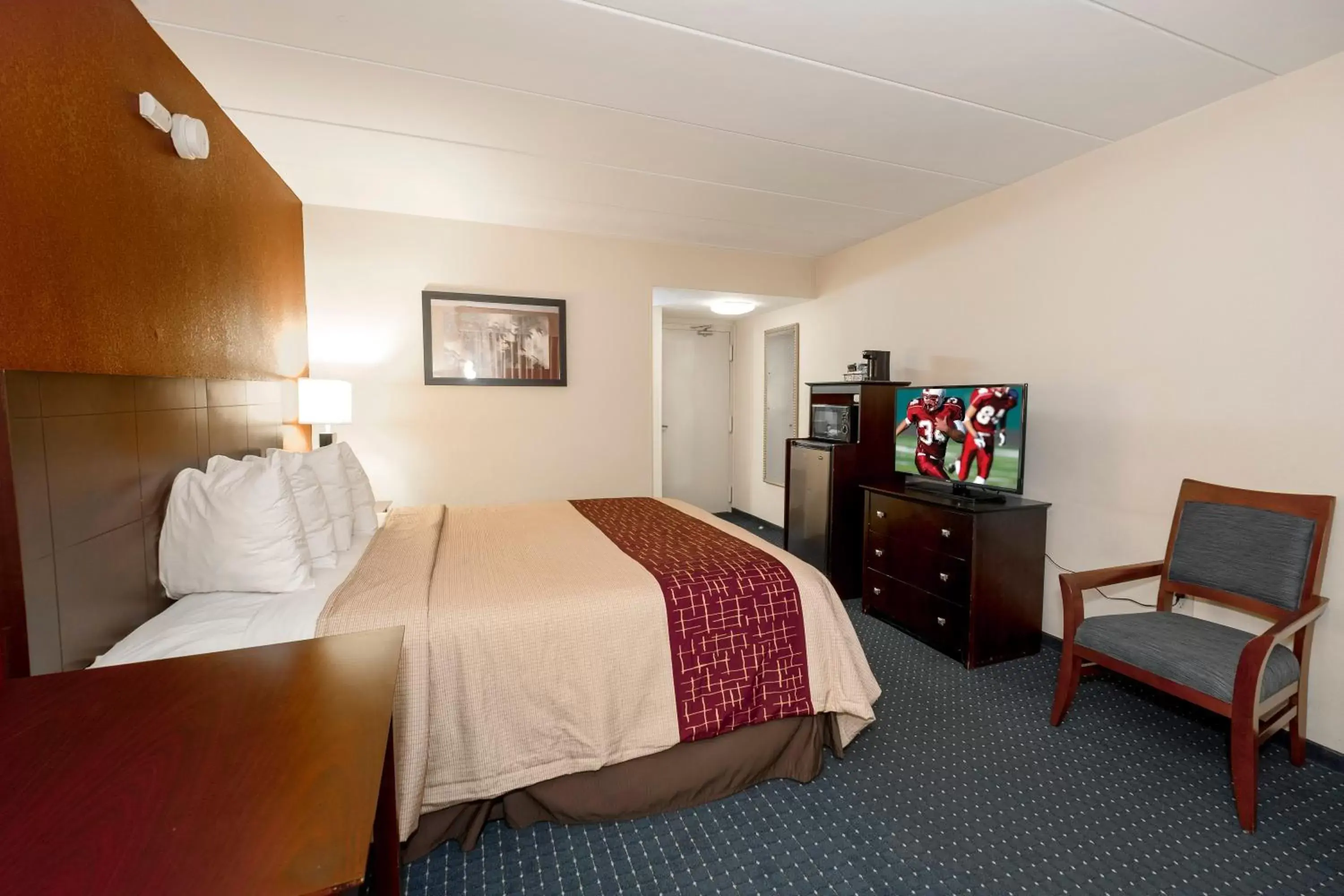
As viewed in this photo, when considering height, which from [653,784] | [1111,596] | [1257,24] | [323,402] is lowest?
[653,784]

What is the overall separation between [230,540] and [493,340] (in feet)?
8.15

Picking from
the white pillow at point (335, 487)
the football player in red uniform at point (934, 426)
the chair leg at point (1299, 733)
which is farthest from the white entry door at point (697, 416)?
the chair leg at point (1299, 733)

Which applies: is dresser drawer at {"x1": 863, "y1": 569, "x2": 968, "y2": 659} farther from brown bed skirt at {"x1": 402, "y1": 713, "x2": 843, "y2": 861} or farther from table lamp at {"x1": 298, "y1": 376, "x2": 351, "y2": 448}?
table lamp at {"x1": 298, "y1": 376, "x2": 351, "y2": 448}

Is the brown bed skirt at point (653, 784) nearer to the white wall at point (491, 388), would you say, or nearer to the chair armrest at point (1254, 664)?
the chair armrest at point (1254, 664)

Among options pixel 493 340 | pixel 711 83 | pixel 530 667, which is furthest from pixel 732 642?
pixel 493 340

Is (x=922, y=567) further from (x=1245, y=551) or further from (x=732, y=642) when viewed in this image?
(x=732, y=642)

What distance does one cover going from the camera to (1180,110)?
244 cm

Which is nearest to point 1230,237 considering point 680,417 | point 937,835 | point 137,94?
point 937,835

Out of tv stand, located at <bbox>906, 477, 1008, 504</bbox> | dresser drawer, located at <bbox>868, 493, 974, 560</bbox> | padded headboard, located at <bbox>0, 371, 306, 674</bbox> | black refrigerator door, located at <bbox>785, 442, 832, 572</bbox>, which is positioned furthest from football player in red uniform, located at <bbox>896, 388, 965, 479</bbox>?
padded headboard, located at <bbox>0, 371, 306, 674</bbox>

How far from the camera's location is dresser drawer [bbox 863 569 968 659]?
297 centimetres

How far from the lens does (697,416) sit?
248 inches

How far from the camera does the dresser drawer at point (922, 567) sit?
115 inches

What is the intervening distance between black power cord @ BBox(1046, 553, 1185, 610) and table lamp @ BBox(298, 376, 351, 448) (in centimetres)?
383

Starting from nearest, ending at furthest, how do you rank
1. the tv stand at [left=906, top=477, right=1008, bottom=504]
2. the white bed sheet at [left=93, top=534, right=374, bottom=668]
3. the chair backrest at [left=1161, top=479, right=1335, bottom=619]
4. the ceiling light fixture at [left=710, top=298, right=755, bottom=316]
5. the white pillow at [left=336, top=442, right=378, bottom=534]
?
the white bed sheet at [left=93, top=534, right=374, bottom=668]
the chair backrest at [left=1161, top=479, right=1335, bottom=619]
the white pillow at [left=336, top=442, right=378, bottom=534]
the tv stand at [left=906, top=477, right=1008, bottom=504]
the ceiling light fixture at [left=710, top=298, right=755, bottom=316]
